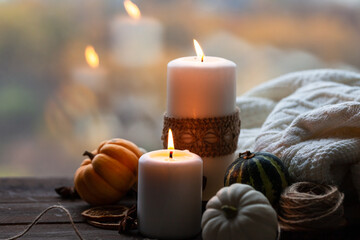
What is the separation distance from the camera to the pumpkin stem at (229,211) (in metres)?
0.78

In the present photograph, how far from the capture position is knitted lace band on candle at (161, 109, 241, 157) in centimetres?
100

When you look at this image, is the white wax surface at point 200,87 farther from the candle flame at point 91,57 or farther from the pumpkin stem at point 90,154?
the candle flame at point 91,57

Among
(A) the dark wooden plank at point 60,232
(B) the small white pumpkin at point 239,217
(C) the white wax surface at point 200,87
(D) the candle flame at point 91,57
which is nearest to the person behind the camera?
(B) the small white pumpkin at point 239,217

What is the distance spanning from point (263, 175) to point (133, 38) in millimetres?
785

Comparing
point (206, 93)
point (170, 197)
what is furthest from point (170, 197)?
point (206, 93)

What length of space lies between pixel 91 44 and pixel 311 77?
655 mm

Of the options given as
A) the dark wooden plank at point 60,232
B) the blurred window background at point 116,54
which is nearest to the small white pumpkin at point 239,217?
the dark wooden plank at point 60,232

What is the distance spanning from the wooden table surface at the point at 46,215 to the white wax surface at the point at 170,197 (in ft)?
0.11

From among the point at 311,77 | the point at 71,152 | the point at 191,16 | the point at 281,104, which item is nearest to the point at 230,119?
the point at 281,104

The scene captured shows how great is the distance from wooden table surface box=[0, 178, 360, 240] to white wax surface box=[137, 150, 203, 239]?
0.03 metres

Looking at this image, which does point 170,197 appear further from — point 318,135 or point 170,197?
point 318,135

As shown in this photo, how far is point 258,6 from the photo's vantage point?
1582 millimetres

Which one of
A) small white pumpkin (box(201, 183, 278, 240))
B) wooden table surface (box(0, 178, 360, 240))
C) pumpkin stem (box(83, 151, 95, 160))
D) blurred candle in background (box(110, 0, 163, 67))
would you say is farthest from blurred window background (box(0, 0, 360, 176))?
small white pumpkin (box(201, 183, 278, 240))

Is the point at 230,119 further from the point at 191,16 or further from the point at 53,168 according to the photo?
the point at 53,168
